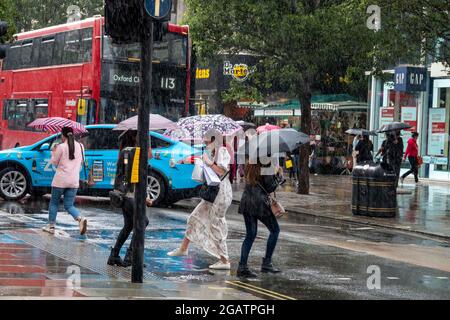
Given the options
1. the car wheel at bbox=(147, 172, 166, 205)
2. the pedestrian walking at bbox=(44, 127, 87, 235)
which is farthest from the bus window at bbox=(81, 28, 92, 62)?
the pedestrian walking at bbox=(44, 127, 87, 235)

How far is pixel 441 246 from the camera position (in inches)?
578

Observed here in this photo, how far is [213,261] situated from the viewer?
38.2 feet

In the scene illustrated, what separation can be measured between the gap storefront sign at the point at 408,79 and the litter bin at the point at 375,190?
344 inches

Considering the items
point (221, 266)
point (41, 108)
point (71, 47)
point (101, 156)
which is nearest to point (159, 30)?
point (221, 266)

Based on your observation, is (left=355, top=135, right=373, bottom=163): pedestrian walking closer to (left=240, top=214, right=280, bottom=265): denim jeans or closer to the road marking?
(left=240, top=214, right=280, bottom=265): denim jeans

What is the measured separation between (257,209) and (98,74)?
43.5ft

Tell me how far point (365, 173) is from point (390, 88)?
1602cm

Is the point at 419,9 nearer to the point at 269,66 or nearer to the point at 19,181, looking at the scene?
the point at 269,66

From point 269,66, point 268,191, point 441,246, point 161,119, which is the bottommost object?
point 441,246

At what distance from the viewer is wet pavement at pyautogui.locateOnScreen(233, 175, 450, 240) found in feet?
57.8

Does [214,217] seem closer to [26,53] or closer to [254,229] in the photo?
[254,229]

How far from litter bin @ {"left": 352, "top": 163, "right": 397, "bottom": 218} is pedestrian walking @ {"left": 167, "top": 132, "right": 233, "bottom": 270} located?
7589 millimetres

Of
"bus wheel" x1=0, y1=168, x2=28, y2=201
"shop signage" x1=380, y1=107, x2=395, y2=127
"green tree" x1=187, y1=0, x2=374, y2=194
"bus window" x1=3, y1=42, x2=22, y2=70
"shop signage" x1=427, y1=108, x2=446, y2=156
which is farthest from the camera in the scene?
"shop signage" x1=380, y1=107, x2=395, y2=127

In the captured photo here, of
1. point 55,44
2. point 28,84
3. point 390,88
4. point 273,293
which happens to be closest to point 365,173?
→ point 273,293
